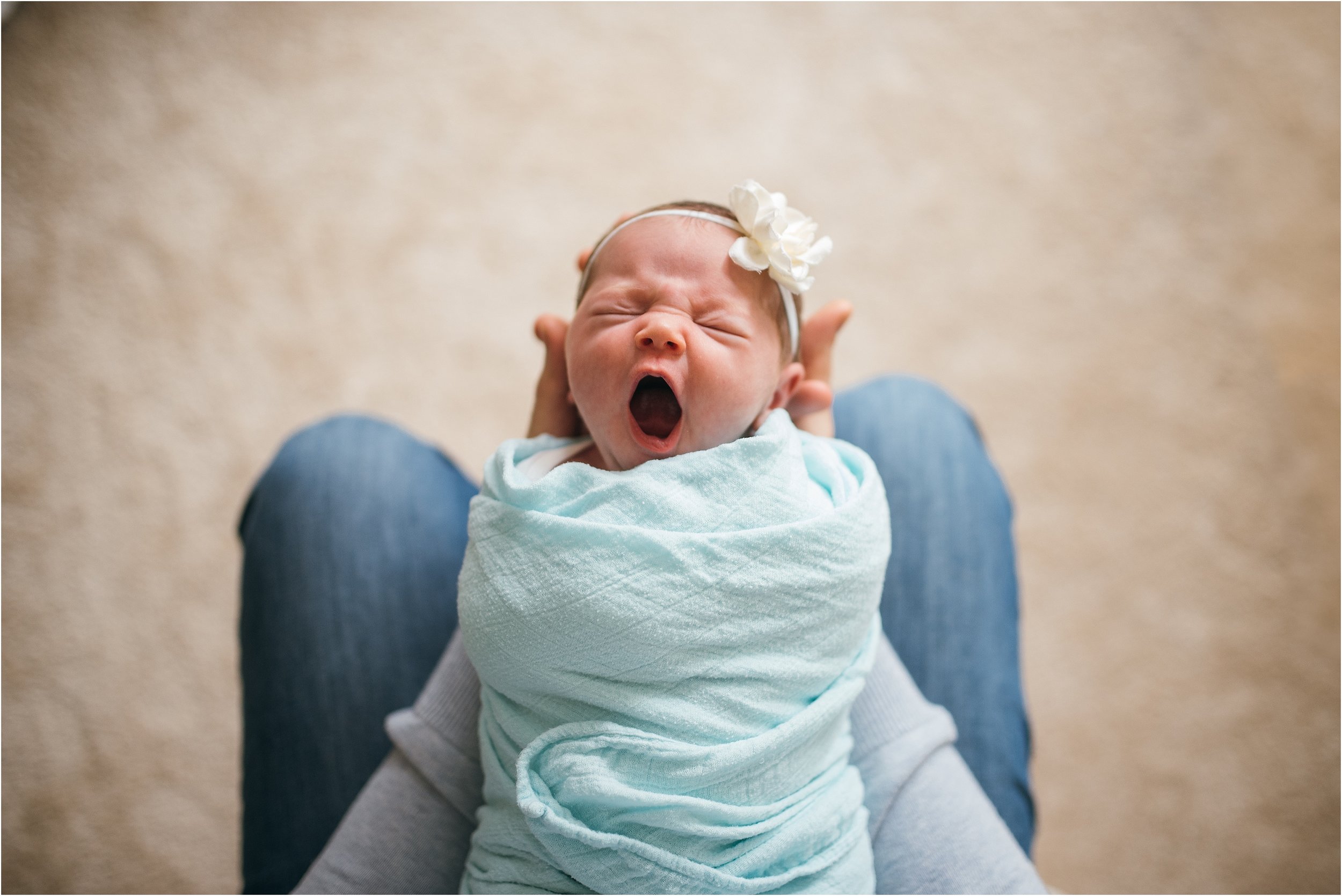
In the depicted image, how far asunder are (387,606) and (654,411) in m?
0.34

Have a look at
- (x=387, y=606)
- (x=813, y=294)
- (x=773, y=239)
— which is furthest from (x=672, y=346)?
(x=813, y=294)

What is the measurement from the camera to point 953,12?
1.52m

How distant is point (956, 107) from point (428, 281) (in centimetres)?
96

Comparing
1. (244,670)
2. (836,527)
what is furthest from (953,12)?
(244,670)

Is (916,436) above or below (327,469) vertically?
above

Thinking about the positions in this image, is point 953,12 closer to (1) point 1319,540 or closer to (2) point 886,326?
(2) point 886,326

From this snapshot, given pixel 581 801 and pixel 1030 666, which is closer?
pixel 581 801

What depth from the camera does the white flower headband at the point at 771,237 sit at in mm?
703

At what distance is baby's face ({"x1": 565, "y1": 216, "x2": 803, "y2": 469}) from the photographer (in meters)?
0.69

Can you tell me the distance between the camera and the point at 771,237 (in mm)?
706

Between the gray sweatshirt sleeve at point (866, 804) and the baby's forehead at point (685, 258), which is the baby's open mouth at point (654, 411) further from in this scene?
the gray sweatshirt sleeve at point (866, 804)

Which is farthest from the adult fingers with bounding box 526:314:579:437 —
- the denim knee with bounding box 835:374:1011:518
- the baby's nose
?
the denim knee with bounding box 835:374:1011:518

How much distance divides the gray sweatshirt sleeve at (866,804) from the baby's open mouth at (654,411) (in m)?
0.27

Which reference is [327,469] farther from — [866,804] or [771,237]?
[866,804]
